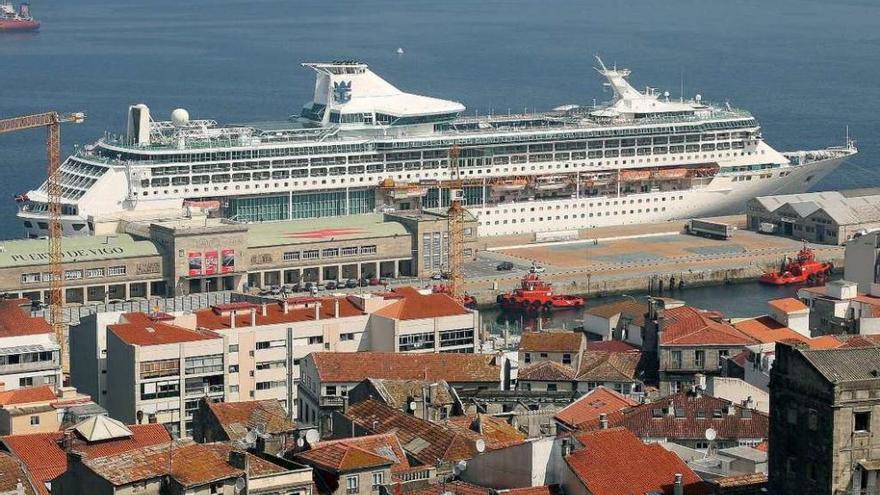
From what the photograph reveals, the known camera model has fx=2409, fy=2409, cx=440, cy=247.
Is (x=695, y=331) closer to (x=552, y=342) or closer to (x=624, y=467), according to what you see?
(x=552, y=342)

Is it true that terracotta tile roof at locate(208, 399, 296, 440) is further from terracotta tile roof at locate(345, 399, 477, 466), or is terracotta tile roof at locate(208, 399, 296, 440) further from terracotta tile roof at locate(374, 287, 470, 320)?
terracotta tile roof at locate(374, 287, 470, 320)

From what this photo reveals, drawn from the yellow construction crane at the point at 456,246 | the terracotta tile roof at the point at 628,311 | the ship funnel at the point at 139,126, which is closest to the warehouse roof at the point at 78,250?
the yellow construction crane at the point at 456,246

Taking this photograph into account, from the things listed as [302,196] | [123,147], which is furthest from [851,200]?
[123,147]

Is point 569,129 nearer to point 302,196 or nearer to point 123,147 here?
point 302,196

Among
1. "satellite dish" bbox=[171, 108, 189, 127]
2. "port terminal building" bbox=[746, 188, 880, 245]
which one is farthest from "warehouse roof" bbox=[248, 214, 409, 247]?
"port terminal building" bbox=[746, 188, 880, 245]

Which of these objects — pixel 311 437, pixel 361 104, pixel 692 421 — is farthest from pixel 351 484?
pixel 361 104

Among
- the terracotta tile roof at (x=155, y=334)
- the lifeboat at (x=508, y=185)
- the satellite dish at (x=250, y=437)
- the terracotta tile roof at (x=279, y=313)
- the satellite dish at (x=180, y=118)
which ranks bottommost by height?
the lifeboat at (x=508, y=185)

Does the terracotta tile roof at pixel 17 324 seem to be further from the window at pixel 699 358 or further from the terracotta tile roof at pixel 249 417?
the window at pixel 699 358
